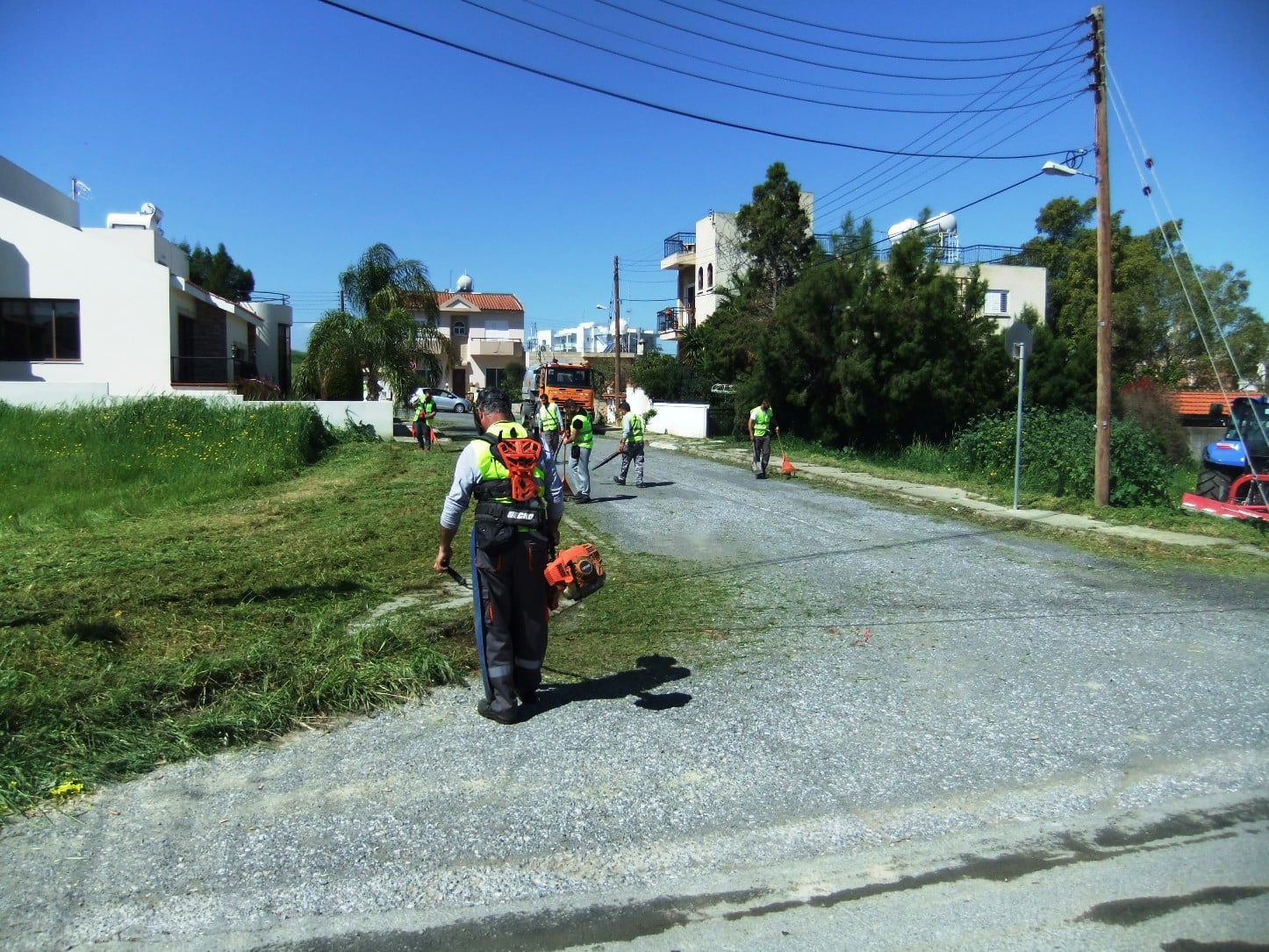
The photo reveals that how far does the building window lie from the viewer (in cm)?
2641

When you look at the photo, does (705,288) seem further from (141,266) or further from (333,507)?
(333,507)

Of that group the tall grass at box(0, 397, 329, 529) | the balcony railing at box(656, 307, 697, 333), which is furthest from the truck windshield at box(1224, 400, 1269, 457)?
the balcony railing at box(656, 307, 697, 333)

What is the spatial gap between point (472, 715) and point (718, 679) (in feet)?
5.57

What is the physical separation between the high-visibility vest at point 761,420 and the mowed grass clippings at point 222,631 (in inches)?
344

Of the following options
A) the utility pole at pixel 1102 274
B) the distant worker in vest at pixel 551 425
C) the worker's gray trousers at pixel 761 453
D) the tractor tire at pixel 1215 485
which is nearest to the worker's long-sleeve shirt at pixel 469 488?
the distant worker in vest at pixel 551 425

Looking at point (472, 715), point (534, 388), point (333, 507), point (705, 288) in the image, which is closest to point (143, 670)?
point (472, 715)

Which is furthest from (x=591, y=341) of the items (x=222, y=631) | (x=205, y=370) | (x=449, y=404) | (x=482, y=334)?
(x=222, y=631)

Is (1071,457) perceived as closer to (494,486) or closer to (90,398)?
(494,486)

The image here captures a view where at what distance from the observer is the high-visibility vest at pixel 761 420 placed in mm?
19391

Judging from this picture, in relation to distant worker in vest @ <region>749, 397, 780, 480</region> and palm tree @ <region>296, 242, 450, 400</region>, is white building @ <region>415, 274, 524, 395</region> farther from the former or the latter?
distant worker in vest @ <region>749, 397, 780, 480</region>

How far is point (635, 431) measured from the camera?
17.0 meters

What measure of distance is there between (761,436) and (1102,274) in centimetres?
693

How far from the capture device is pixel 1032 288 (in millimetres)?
41406

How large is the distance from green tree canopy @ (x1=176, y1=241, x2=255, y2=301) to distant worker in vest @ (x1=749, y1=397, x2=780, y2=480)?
138 feet
